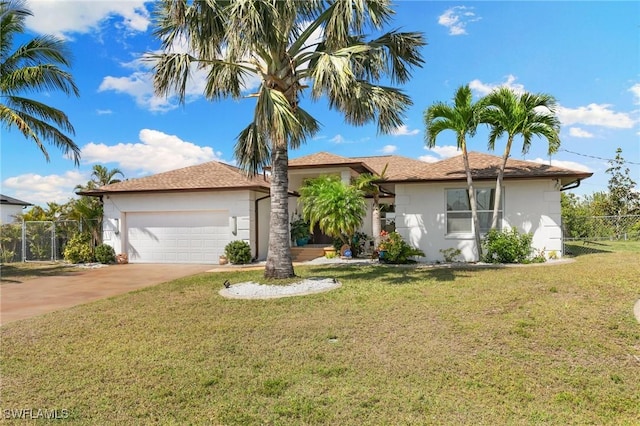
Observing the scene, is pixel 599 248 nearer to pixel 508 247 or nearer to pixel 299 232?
pixel 508 247

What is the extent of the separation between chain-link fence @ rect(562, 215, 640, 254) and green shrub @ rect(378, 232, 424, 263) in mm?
14804

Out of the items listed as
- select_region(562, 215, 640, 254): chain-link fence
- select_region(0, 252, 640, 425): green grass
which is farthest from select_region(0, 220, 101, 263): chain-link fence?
select_region(562, 215, 640, 254): chain-link fence

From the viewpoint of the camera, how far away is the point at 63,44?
14.4 m

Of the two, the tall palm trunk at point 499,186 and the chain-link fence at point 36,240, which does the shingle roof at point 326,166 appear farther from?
the chain-link fence at point 36,240

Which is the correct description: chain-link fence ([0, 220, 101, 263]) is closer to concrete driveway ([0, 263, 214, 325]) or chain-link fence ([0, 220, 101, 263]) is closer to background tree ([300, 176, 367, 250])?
concrete driveway ([0, 263, 214, 325])

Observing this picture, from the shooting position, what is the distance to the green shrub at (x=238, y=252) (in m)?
15.5

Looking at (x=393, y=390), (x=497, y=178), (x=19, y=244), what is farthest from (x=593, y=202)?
(x=19, y=244)

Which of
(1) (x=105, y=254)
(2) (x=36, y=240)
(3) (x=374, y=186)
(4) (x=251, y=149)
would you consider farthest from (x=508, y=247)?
(2) (x=36, y=240)

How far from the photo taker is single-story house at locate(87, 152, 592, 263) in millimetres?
14078

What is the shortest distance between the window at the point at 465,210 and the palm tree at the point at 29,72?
15356mm

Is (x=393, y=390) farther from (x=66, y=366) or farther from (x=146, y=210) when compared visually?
(x=146, y=210)

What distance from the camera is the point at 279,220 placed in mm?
9938

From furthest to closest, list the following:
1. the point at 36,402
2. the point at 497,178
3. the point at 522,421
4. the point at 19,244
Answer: the point at 19,244, the point at 497,178, the point at 36,402, the point at 522,421

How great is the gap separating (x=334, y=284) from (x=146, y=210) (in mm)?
11555
